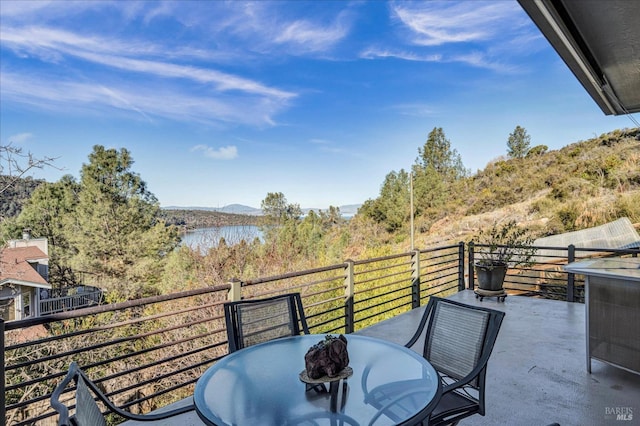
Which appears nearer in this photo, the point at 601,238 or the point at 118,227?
the point at 601,238

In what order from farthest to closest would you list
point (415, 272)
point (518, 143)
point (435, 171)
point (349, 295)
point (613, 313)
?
point (435, 171), point (518, 143), point (415, 272), point (349, 295), point (613, 313)

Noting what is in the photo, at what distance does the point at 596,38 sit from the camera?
7.80 feet

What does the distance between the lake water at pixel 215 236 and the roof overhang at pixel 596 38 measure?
10.1 metres

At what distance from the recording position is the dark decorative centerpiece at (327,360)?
1469mm

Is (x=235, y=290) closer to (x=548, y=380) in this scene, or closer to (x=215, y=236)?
(x=548, y=380)

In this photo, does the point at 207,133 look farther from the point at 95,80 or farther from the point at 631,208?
the point at 631,208

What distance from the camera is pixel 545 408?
2.39 metres

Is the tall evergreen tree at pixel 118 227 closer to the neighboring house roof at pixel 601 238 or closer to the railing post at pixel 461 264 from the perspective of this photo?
the railing post at pixel 461 264

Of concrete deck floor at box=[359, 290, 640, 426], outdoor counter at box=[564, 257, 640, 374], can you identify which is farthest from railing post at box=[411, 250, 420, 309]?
outdoor counter at box=[564, 257, 640, 374]

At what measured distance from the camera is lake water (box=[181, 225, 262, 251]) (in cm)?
1141

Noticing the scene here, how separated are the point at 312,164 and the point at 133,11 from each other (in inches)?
401

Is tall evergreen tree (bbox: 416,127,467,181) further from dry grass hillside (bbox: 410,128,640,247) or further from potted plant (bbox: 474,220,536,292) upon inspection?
potted plant (bbox: 474,220,536,292)

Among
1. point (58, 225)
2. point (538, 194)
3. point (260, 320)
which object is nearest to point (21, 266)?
point (58, 225)

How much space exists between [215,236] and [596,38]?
10.7 m
